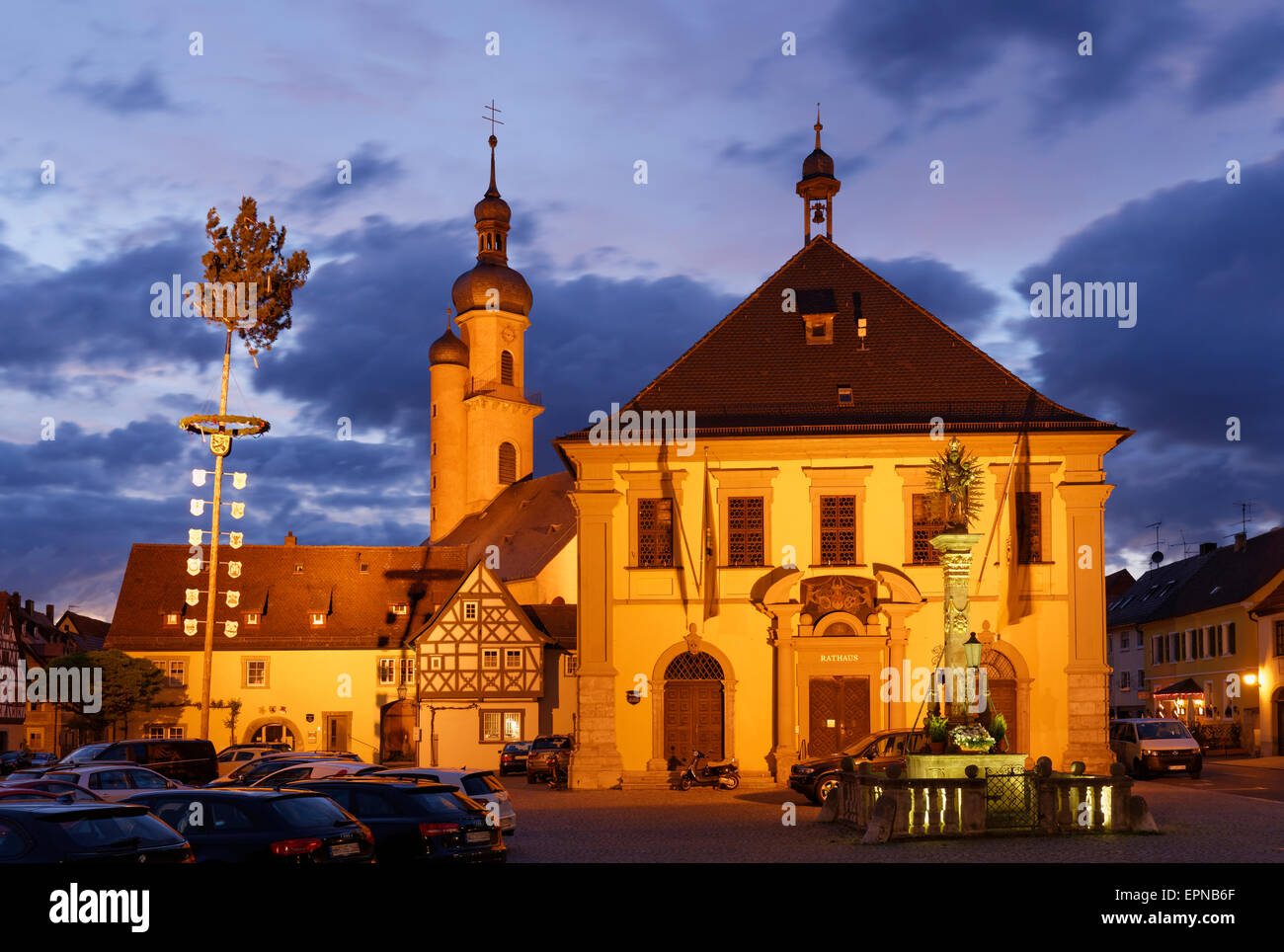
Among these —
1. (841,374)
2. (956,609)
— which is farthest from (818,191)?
(956,609)

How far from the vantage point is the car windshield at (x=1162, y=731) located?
42.0 meters

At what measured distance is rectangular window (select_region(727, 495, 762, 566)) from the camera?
39.9m

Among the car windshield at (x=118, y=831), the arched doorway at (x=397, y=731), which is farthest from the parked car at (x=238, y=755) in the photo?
the car windshield at (x=118, y=831)

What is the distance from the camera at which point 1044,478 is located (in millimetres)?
39469

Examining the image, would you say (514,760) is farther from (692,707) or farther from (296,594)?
(296,594)

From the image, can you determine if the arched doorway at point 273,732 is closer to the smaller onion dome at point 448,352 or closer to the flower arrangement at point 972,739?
the smaller onion dome at point 448,352

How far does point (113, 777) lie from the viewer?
2811 cm

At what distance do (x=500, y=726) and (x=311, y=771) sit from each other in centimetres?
3082

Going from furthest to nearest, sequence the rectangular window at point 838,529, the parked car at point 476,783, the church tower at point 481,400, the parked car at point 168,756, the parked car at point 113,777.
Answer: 1. the church tower at point 481,400
2. the rectangular window at point 838,529
3. the parked car at point 168,756
4. the parked car at point 113,777
5. the parked car at point 476,783

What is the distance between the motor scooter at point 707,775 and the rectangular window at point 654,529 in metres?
5.53

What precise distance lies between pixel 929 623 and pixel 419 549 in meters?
38.2
